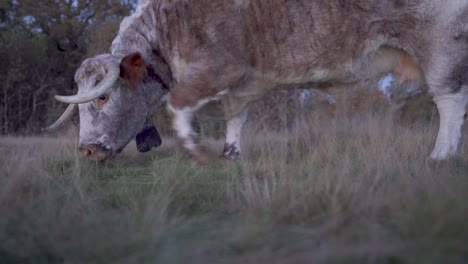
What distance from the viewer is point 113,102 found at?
4.64 meters

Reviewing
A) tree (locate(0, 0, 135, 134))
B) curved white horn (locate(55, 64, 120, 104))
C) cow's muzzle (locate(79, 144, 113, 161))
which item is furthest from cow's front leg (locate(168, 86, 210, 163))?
tree (locate(0, 0, 135, 134))

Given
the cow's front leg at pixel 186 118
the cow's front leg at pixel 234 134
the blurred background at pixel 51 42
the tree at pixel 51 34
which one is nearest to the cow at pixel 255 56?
the cow's front leg at pixel 186 118

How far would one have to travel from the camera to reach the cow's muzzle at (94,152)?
455 cm

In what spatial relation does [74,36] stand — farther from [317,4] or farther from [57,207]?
[57,207]

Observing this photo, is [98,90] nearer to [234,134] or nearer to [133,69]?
[133,69]

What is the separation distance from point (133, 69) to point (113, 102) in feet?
1.48

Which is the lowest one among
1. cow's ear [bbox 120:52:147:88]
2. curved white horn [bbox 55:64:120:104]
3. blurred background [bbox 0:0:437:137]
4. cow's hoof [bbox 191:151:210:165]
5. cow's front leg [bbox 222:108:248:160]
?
cow's hoof [bbox 191:151:210:165]

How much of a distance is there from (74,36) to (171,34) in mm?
20968

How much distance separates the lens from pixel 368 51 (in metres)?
4.53

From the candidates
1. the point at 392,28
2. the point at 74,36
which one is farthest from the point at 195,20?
the point at 74,36

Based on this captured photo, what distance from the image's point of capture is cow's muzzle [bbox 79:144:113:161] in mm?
4547

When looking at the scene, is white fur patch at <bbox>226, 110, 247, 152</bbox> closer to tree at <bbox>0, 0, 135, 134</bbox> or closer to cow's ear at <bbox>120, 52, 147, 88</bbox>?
cow's ear at <bbox>120, 52, 147, 88</bbox>

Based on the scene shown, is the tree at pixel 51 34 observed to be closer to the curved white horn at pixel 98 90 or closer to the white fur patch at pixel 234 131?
the white fur patch at pixel 234 131

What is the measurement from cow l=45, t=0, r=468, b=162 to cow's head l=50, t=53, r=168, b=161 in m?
0.01
